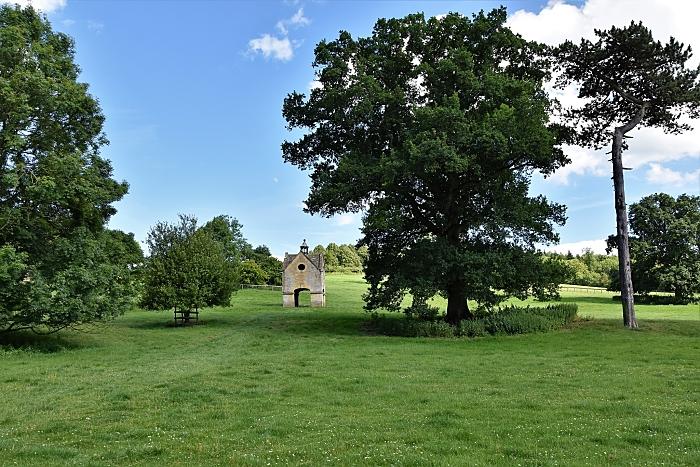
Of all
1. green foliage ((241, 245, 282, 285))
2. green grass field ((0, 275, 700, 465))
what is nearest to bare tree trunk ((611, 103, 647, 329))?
green grass field ((0, 275, 700, 465))

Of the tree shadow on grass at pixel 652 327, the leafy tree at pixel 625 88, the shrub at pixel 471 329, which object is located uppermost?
the leafy tree at pixel 625 88

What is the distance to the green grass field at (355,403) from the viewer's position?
805 centimetres

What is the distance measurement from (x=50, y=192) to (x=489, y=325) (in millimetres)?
21471

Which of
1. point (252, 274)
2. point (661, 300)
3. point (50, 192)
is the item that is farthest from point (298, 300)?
point (661, 300)

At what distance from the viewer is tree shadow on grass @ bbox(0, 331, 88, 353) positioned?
23.0 meters

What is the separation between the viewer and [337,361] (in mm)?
18922

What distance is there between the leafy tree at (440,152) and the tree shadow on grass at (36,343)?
550 inches

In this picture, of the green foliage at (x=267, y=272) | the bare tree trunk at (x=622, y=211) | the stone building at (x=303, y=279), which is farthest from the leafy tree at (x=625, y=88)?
the green foliage at (x=267, y=272)

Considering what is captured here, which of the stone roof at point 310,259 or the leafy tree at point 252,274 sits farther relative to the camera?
the leafy tree at point 252,274

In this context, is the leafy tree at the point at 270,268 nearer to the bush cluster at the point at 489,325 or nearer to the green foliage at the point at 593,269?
the green foliage at the point at 593,269

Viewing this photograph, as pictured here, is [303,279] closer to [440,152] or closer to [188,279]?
[188,279]

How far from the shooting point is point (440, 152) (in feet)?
80.6

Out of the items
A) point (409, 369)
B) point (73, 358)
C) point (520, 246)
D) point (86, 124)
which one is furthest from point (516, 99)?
point (73, 358)

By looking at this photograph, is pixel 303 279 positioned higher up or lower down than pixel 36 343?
higher up
